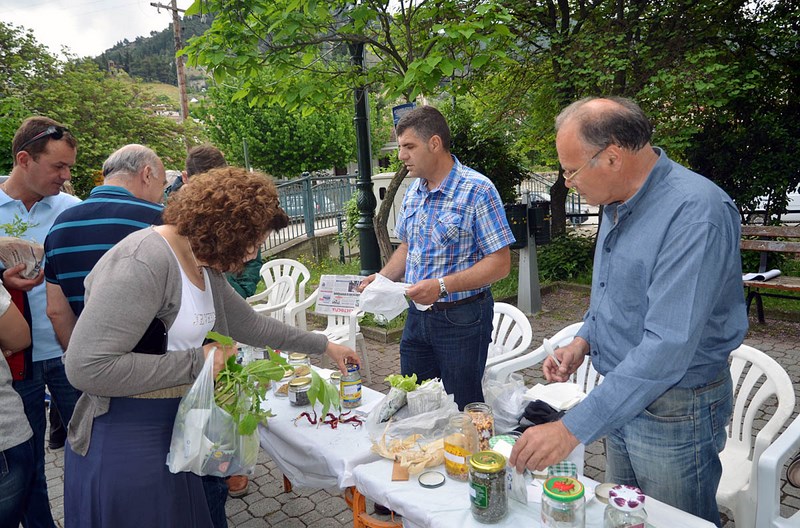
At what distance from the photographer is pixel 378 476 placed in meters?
1.88

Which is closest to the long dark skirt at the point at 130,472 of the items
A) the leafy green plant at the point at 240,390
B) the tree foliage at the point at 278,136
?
the leafy green plant at the point at 240,390

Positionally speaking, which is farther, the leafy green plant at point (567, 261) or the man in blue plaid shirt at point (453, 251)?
the leafy green plant at point (567, 261)

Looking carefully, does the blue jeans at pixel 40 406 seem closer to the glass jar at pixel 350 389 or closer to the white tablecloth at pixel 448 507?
the glass jar at pixel 350 389

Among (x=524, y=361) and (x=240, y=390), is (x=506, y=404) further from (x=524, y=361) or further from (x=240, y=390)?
(x=240, y=390)

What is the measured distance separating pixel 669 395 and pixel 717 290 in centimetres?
37

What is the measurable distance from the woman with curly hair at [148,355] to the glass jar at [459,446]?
2.66 feet

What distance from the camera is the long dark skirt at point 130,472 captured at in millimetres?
1687

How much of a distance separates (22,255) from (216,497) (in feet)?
4.33

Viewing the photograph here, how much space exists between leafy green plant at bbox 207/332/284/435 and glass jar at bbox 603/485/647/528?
1097mm

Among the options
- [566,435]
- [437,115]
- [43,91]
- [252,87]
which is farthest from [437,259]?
[43,91]

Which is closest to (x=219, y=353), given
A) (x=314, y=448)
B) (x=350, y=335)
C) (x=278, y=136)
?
(x=314, y=448)

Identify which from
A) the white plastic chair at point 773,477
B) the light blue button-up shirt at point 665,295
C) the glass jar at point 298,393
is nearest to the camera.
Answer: the light blue button-up shirt at point 665,295

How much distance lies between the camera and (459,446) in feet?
6.04

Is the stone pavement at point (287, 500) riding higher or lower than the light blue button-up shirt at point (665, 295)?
lower
